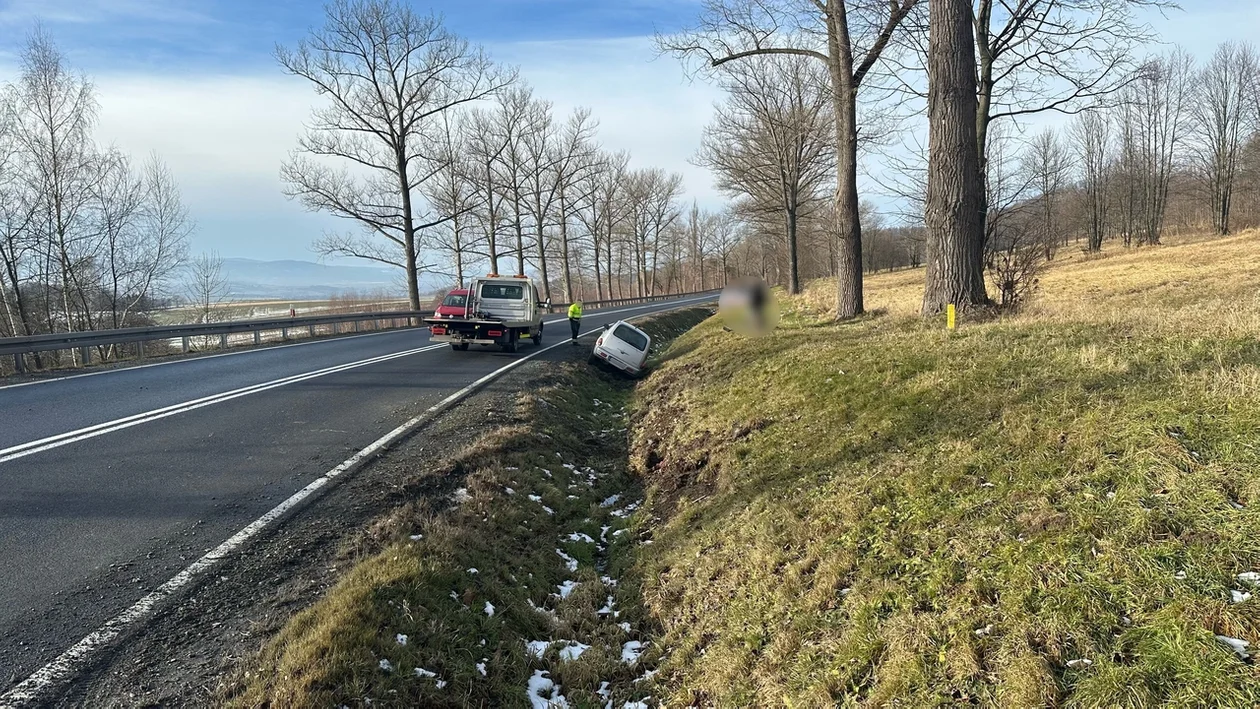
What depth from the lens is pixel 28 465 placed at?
18.9 ft

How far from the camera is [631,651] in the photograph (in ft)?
14.6

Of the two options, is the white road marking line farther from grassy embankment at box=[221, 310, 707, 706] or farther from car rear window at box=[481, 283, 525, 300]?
car rear window at box=[481, 283, 525, 300]

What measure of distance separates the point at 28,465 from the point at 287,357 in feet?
28.6

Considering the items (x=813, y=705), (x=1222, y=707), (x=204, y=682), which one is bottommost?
(x=813, y=705)

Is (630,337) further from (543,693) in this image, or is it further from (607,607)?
(543,693)

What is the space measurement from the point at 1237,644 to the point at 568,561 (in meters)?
4.58

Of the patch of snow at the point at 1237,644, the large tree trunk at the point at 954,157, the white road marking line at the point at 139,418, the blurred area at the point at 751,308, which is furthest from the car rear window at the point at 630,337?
the patch of snow at the point at 1237,644

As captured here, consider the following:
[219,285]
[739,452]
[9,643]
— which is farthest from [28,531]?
[219,285]

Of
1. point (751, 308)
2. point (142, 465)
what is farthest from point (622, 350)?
point (142, 465)

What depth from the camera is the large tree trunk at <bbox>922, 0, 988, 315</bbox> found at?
9.15 meters

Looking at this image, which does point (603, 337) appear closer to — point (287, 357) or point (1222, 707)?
point (287, 357)

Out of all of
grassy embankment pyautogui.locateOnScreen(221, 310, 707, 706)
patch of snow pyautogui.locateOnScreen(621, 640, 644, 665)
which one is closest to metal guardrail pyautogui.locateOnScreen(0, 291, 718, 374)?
grassy embankment pyautogui.locateOnScreen(221, 310, 707, 706)

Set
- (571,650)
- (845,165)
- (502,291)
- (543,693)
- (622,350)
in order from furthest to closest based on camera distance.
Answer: (502,291)
(622,350)
(845,165)
(571,650)
(543,693)

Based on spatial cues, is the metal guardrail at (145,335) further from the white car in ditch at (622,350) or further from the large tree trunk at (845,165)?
the large tree trunk at (845,165)
